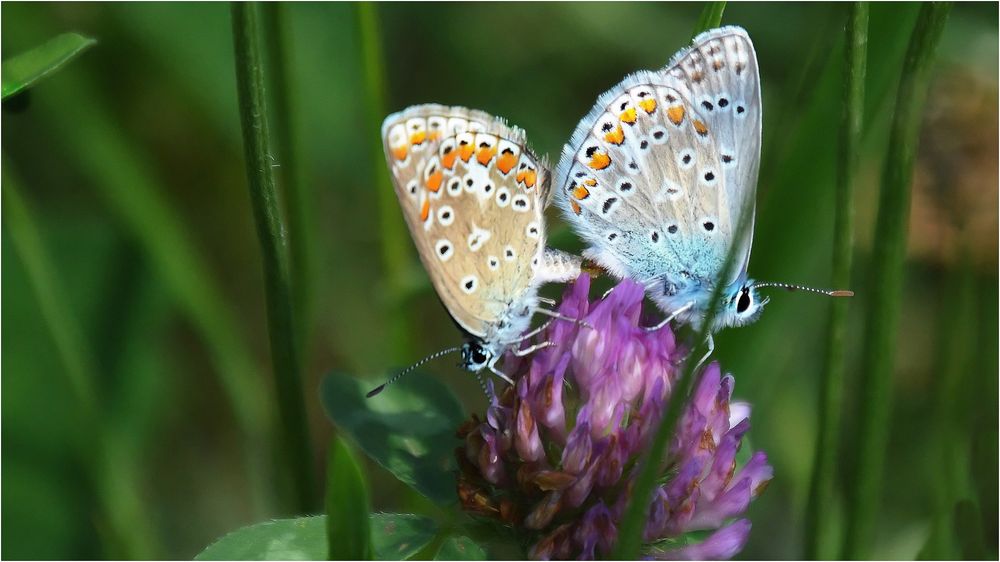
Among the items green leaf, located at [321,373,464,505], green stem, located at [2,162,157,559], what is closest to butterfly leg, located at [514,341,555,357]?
green leaf, located at [321,373,464,505]

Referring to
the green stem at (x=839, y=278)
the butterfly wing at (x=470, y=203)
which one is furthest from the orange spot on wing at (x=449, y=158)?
the green stem at (x=839, y=278)

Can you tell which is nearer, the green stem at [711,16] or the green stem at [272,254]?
the green stem at [272,254]

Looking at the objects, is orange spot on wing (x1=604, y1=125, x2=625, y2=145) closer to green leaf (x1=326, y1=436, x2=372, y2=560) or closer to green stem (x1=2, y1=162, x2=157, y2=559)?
green leaf (x1=326, y1=436, x2=372, y2=560)

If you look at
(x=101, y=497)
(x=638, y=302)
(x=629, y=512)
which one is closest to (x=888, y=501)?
(x=638, y=302)

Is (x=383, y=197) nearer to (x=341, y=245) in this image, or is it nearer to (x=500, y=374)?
(x=341, y=245)

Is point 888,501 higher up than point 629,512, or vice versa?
point 629,512

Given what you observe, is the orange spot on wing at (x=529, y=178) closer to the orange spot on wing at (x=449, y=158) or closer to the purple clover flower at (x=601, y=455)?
the orange spot on wing at (x=449, y=158)

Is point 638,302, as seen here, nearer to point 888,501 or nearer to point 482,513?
point 482,513
